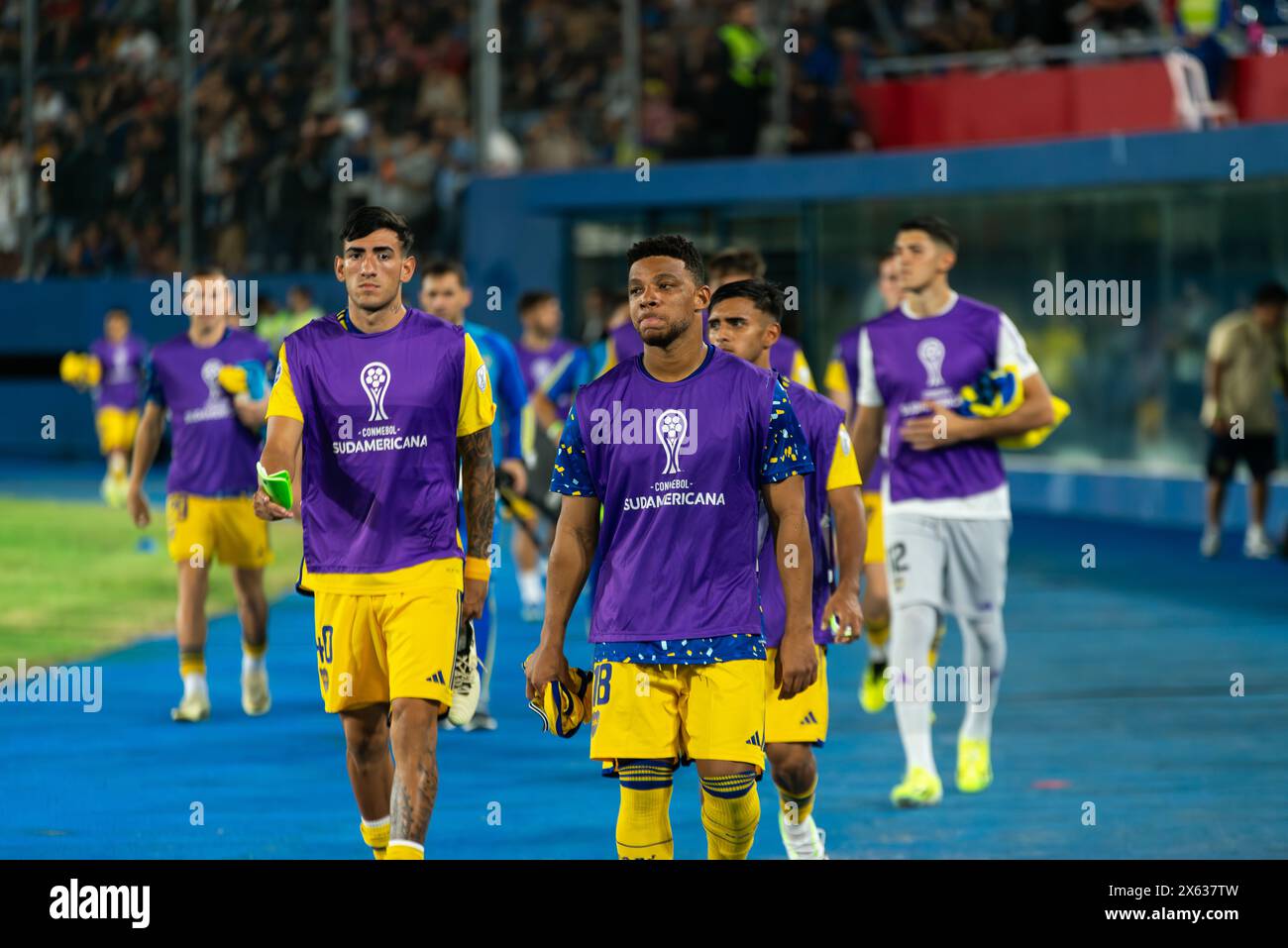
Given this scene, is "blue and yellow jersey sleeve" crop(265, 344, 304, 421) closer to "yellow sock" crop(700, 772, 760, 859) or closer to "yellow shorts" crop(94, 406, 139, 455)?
"yellow sock" crop(700, 772, 760, 859)

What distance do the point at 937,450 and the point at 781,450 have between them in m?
3.28

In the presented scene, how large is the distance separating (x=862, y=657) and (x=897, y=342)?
4.71m

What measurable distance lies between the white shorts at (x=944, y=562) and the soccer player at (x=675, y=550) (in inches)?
126

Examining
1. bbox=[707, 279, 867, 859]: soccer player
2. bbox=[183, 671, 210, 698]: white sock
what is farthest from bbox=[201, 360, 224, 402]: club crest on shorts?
bbox=[707, 279, 867, 859]: soccer player

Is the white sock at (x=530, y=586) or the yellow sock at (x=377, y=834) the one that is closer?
the yellow sock at (x=377, y=834)

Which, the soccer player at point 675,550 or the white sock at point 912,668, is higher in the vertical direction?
the soccer player at point 675,550

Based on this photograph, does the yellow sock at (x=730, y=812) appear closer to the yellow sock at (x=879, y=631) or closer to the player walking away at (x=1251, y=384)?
the yellow sock at (x=879, y=631)

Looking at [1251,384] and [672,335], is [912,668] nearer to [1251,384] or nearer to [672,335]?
[672,335]

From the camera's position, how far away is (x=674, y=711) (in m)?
6.42

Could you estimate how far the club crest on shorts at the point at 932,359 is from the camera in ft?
Answer: 31.2

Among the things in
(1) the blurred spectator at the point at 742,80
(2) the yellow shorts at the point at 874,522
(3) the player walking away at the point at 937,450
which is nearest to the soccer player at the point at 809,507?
(3) the player walking away at the point at 937,450

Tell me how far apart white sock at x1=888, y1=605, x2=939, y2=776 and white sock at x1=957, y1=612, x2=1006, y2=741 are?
18 centimetres

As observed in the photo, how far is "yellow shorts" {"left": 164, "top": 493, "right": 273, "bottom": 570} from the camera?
11484 millimetres
